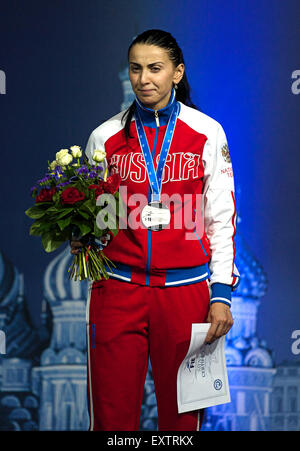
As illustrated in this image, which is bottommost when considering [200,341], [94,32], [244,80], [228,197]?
[200,341]

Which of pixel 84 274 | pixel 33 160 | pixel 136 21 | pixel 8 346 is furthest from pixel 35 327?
pixel 136 21

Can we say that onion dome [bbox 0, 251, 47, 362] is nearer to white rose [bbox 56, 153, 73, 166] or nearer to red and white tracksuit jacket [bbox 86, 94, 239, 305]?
red and white tracksuit jacket [bbox 86, 94, 239, 305]

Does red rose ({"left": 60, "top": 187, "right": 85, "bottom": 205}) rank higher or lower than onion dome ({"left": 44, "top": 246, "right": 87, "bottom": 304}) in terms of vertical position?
higher

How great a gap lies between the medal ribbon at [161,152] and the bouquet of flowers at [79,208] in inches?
5.0

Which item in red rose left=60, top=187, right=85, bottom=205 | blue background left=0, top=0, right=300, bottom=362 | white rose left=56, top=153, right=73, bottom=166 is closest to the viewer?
red rose left=60, top=187, right=85, bottom=205

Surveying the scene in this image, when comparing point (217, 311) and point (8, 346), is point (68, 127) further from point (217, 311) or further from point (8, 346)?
point (217, 311)

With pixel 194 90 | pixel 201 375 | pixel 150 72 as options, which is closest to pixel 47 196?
pixel 150 72

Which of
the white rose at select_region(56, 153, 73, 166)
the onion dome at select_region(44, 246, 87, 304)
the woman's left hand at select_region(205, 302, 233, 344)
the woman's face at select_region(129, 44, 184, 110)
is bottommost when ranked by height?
the woman's left hand at select_region(205, 302, 233, 344)

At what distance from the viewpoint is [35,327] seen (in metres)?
3.96

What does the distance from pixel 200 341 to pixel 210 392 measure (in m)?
0.20

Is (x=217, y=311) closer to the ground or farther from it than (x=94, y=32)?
closer to the ground

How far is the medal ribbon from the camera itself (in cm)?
268

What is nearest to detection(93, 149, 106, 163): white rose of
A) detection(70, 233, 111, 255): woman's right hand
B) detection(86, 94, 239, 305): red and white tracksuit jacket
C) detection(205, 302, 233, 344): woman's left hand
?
detection(86, 94, 239, 305): red and white tracksuit jacket

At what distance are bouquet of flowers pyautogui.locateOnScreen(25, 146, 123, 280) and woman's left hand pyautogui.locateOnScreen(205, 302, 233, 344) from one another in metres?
0.41
